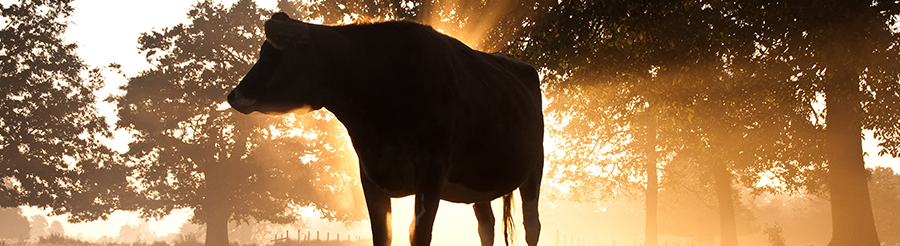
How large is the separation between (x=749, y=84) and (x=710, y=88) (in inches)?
55.4

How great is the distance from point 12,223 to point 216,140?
322 ft

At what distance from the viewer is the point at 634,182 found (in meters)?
38.8

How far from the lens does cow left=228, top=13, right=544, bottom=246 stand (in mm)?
2582

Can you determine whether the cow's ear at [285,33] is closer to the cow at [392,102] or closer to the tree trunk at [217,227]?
the cow at [392,102]

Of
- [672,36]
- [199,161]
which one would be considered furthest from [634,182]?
[672,36]

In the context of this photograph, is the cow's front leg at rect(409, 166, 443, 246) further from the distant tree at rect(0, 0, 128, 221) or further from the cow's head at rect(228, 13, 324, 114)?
the distant tree at rect(0, 0, 128, 221)

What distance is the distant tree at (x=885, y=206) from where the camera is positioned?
61375 mm

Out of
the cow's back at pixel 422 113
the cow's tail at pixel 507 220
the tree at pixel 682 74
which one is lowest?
the cow's tail at pixel 507 220

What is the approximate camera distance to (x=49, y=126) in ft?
98.8

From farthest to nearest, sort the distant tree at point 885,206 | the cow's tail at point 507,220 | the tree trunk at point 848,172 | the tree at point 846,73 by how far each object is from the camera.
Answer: the distant tree at point 885,206, the tree trunk at point 848,172, the tree at point 846,73, the cow's tail at point 507,220

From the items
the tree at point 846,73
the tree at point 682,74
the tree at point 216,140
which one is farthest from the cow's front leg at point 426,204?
the tree at point 216,140

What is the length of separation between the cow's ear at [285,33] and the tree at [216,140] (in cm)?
2758

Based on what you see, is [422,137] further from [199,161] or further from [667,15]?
[199,161]

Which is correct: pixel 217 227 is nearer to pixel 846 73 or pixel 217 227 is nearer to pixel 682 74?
pixel 682 74
